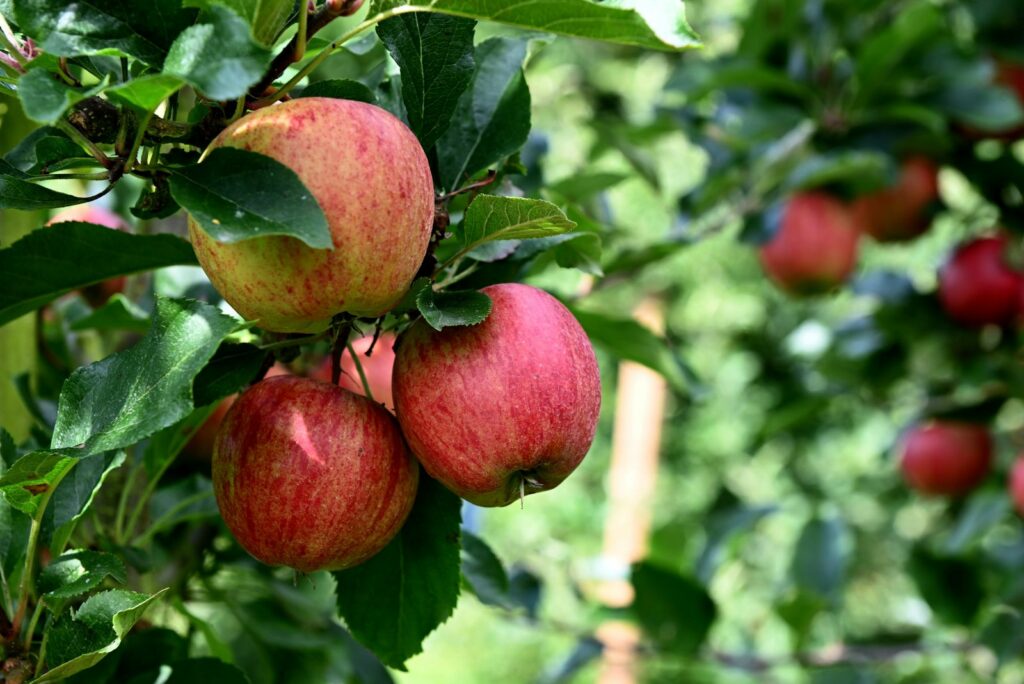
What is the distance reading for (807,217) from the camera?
1.57m

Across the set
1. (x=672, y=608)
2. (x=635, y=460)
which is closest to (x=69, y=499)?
(x=672, y=608)

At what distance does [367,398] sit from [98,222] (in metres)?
0.46

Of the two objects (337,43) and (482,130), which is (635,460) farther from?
(337,43)

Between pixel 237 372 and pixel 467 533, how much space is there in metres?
0.29

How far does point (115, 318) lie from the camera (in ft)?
2.30

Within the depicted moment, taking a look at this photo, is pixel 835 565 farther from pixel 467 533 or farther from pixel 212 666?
pixel 212 666

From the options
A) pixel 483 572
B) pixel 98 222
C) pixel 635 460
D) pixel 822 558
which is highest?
pixel 98 222

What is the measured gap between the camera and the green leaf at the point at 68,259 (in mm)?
571

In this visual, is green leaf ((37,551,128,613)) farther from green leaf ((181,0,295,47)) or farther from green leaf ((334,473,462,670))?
green leaf ((181,0,295,47))

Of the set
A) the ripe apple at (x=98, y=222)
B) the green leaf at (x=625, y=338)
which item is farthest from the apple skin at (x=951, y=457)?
the ripe apple at (x=98, y=222)

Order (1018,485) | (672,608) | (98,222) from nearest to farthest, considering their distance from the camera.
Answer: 1. (98,222)
2. (672,608)
3. (1018,485)

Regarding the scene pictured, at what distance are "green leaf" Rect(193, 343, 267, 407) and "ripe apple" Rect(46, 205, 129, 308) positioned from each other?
388 mm

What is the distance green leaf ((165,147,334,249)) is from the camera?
423 millimetres

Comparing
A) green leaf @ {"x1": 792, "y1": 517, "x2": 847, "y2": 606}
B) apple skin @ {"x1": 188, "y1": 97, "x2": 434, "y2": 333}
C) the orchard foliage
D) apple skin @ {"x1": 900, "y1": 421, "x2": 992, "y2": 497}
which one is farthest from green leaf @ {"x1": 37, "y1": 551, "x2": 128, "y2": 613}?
apple skin @ {"x1": 900, "y1": 421, "x2": 992, "y2": 497}
